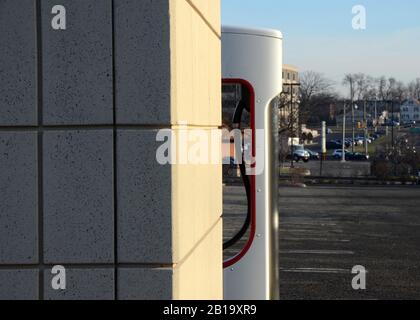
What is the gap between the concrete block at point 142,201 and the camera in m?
3.36

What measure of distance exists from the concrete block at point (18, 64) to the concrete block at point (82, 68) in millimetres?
64

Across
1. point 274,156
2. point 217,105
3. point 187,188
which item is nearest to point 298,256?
point 274,156

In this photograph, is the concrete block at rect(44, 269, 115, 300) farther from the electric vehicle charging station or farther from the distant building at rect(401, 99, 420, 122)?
the distant building at rect(401, 99, 420, 122)

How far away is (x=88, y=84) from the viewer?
3.38 metres

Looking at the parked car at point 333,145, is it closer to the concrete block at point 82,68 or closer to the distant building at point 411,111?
the distant building at point 411,111

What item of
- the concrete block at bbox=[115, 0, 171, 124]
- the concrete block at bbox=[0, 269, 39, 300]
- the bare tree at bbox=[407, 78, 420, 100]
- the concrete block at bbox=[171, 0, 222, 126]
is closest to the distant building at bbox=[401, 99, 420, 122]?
the bare tree at bbox=[407, 78, 420, 100]

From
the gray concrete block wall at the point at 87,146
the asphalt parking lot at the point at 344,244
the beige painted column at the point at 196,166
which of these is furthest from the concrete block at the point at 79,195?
the asphalt parking lot at the point at 344,244

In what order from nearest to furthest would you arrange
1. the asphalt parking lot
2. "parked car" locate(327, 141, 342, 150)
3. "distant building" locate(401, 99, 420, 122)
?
the asphalt parking lot, "parked car" locate(327, 141, 342, 150), "distant building" locate(401, 99, 420, 122)

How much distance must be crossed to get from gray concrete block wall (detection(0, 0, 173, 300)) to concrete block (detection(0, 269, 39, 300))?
48 millimetres

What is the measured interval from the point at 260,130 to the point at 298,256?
9960 mm

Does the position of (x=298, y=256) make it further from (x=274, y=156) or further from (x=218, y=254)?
(x=218, y=254)

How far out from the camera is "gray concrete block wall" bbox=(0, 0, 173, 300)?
337 centimetres

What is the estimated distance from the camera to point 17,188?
340 centimetres

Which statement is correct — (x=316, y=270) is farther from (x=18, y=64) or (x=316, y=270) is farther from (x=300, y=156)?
(x=300, y=156)
